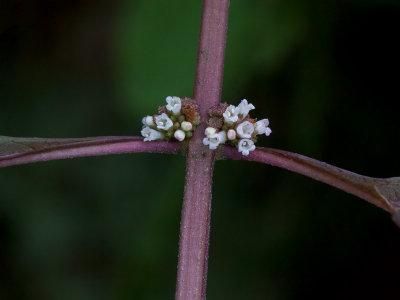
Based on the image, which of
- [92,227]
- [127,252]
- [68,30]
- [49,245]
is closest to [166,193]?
[127,252]

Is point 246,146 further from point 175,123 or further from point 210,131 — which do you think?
point 175,123

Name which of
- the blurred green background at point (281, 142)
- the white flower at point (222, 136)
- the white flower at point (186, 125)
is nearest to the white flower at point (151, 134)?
the white flower at point (186, 125)

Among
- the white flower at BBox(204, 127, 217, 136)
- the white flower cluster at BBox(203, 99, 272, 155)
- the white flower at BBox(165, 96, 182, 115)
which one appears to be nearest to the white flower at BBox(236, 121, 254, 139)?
the white flower cluster at BBox(203, 99, 272, 155)

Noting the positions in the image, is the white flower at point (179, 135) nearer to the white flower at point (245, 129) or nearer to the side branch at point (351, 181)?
the white flower at point (245, 129)

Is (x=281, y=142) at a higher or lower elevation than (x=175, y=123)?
higher

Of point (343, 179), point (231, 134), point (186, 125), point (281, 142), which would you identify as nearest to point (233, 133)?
point (231, 134)

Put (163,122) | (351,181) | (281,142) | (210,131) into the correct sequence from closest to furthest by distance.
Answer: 1. (351,181)
2. (210,131)
3. (163,122)
4. (281,142)

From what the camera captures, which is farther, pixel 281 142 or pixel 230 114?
pixel 281 142

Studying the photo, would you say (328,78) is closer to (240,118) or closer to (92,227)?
(240,118)
